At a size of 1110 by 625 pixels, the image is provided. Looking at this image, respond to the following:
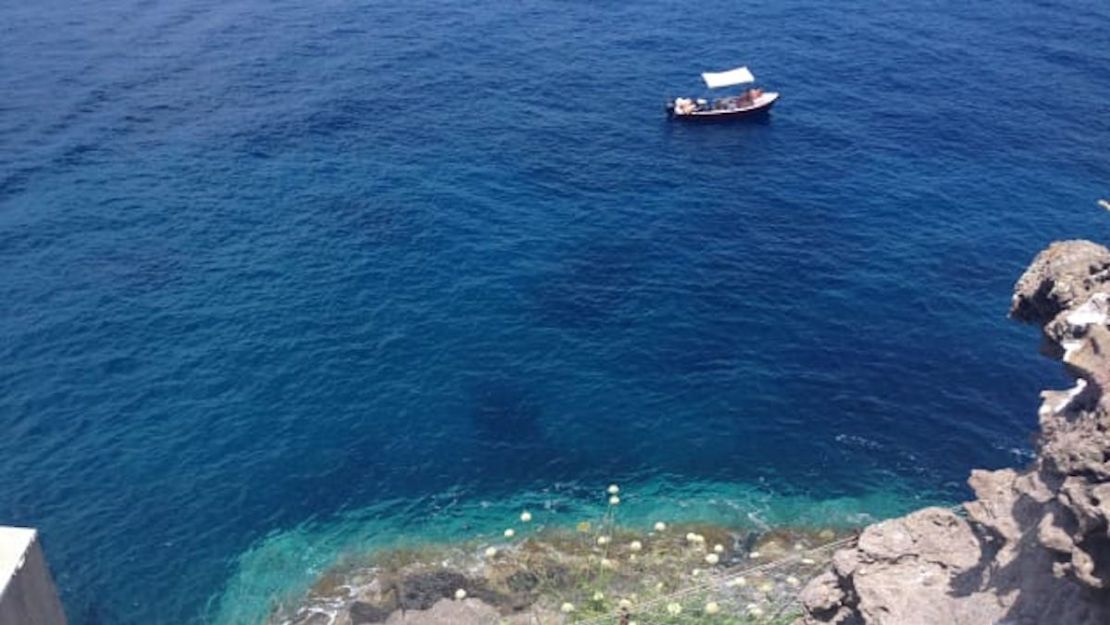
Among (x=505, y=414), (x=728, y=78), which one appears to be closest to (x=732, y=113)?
(x=728, y=78)

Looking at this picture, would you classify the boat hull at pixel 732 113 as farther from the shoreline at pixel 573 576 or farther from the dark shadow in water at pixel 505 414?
the shoreline at pixel 573 576

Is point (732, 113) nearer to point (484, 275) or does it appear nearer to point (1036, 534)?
point (484, 275)

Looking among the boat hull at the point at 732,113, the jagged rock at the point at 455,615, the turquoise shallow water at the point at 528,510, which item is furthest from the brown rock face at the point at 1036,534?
the boat hull at the point at 732,113

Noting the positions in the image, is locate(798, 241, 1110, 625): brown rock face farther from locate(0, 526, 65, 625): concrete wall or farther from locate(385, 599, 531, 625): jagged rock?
locate(0, 526, 65, 625): concrete wall

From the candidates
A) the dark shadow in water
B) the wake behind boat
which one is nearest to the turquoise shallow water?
the dark shadow in water

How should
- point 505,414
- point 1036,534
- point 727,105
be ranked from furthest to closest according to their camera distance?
1. point 727,105
2. point 505,414
3. point 1036,534
